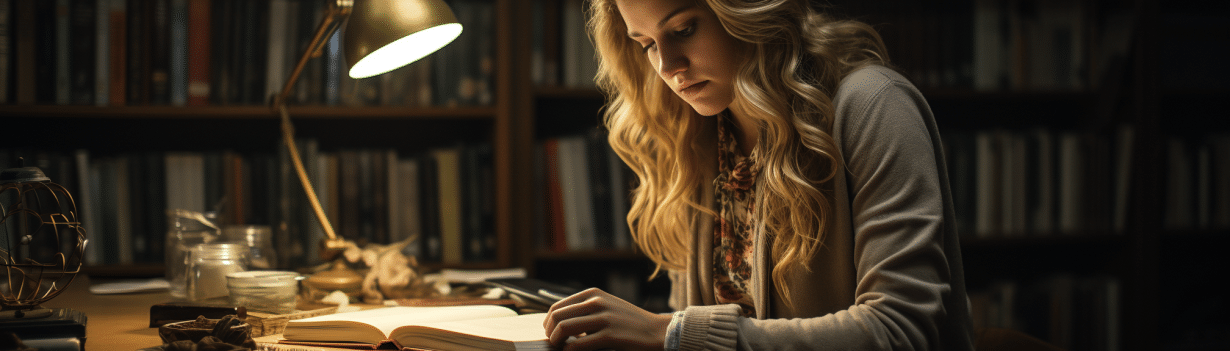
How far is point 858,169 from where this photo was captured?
0.86 m

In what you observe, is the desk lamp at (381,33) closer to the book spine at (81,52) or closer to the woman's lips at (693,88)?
the woman's lips at (693,88)

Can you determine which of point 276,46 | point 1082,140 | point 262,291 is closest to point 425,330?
point 262,291

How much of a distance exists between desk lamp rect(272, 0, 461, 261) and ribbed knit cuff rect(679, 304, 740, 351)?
0.58 m

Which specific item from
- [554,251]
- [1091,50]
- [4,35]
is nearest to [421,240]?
[554,251]

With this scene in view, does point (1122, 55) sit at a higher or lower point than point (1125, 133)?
higher

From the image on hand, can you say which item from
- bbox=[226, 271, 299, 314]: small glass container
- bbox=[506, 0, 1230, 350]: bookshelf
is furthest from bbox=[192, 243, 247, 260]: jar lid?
bbox=[506, 0, 1230, 350]: bookshelf

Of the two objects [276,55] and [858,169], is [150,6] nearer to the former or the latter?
[276,55]

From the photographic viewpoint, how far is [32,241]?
1511mm

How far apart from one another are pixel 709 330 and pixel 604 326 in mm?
103

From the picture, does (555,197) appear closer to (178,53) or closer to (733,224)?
(733,224)

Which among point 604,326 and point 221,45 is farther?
point 221,45

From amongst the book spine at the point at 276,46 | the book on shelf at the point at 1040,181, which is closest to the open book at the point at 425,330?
the book spine at the point at 276,46

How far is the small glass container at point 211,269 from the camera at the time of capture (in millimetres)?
1052

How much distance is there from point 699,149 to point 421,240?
85 cm
